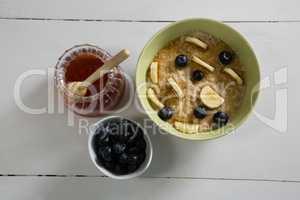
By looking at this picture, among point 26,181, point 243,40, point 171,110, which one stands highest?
point 243,40

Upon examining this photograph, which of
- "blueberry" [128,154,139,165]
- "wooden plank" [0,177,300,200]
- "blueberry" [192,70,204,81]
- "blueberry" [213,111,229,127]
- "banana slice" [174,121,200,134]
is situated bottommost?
"wooden plank" [0,177,300,200]

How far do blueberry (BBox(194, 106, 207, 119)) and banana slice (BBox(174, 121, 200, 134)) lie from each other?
0.05 feet

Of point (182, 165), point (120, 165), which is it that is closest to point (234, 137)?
point (182, 165)

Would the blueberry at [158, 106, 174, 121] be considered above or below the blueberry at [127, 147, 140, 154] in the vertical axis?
above

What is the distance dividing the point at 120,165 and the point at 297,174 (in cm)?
32

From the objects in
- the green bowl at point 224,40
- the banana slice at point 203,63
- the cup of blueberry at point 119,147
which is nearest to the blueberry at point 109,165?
the cup of blueberry at point 119,147

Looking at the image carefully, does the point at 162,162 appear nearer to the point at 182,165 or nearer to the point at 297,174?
the point at 182,165

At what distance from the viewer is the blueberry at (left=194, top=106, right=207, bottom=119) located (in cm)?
79
